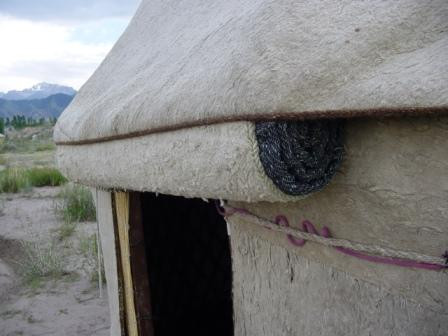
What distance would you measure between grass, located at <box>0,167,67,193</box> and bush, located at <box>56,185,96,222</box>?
2.49 meters

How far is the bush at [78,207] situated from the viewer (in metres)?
7.98

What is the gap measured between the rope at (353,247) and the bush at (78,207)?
22.8 feet

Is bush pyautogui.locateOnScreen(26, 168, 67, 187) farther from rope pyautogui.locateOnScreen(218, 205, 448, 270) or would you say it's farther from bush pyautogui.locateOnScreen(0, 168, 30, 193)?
rope pyautogui.locateOnScreen(218, 205, 448, 270)

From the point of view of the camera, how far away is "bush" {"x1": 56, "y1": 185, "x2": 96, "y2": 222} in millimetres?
7977

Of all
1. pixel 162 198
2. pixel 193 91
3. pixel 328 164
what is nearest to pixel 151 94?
pixel 193 91

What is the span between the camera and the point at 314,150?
36.8 inches

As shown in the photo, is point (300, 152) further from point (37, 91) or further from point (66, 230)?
point (37, 91)

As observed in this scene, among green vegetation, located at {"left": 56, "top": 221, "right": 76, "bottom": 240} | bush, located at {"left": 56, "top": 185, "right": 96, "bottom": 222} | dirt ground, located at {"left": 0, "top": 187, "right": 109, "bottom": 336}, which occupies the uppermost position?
bush, located at {"left": 56, "top": 185, "right": 96, "bottom": 222}

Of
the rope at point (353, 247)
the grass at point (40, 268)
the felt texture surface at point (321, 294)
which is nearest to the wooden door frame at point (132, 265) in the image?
the felt texture surface at point (321, 294)

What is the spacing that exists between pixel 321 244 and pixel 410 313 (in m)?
0.25

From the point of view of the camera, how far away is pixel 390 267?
0.97 m

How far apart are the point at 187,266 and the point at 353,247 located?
2223 millimetres

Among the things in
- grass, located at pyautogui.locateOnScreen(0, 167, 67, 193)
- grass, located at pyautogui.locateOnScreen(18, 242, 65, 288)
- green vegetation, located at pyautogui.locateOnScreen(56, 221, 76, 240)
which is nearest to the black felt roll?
grass, located at pyautogui.locateOnScreen(18, 242, 65, 288)

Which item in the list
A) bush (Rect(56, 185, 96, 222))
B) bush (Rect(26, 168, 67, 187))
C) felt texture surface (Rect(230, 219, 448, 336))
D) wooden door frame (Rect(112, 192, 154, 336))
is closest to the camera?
felt texture surface (Rect(230, 219, 448, 336))
